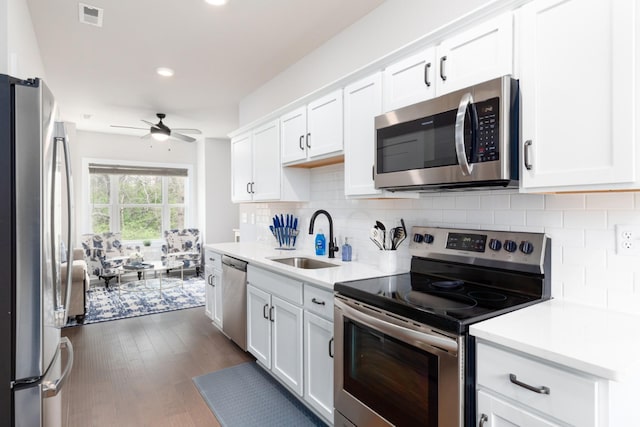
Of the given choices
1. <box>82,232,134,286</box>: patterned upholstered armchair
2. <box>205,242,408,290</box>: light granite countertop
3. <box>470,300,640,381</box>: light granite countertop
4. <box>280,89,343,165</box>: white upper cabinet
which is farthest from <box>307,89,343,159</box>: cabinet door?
<box>82,232,134,286</box>: patterned upholstered armchair

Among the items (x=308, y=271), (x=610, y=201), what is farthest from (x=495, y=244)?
(x=308, y=271)

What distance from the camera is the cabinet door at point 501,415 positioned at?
3.51 feet

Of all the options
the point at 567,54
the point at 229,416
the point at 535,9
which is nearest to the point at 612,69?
the point at 567,54

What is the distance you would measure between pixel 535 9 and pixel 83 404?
333 cm

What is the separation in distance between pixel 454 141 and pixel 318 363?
1411 mm

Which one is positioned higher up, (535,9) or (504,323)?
(535,9)

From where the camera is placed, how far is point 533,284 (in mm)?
1564

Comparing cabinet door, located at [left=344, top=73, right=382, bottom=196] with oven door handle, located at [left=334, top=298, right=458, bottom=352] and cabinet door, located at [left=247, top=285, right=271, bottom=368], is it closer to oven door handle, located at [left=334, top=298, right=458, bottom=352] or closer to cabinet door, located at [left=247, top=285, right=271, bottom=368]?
oven door handle, located at [left=334, top=298, right=458, bottom=352]

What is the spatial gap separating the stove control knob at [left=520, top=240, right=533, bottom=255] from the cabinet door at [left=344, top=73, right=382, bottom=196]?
0.80 metres

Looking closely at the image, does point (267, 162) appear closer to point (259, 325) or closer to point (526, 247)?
point (259, 325)

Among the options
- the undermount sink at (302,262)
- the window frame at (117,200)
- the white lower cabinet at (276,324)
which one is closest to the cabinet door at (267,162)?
the undermount sink at (302,262)

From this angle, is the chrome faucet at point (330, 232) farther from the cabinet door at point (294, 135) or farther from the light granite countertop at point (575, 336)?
the light granite countertop at point (575, 336)

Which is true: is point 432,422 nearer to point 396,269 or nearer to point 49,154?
point 396,269

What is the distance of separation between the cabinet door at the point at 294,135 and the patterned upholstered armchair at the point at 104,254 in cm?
420
